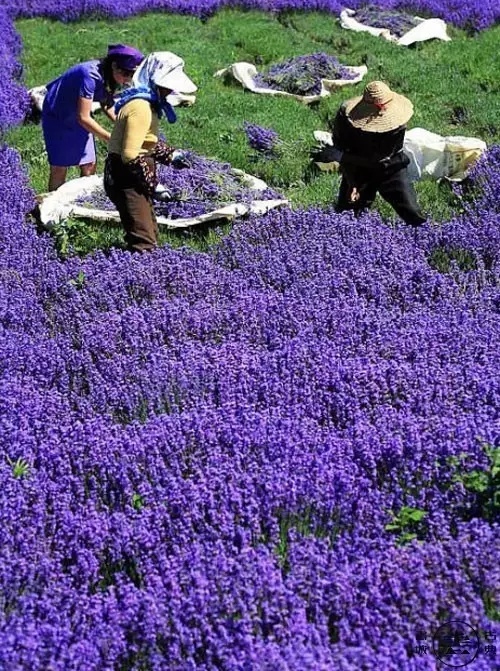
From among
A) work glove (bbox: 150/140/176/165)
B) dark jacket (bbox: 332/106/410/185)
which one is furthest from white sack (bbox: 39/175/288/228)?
dark jacket (bbox: 332/106/410/185)

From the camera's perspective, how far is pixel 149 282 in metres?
5.16

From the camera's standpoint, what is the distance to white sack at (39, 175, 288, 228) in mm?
6262

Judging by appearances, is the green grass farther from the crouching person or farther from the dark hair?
the dark hair

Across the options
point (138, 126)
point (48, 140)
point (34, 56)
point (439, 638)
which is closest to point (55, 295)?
point (138, 126)

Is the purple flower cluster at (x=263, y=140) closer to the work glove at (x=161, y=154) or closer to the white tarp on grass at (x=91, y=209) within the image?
the white tarp on grass at (x=91, y=209)

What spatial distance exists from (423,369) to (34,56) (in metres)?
9.30

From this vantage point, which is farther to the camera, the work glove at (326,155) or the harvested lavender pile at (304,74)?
the harvested lavender pile at (304,74)

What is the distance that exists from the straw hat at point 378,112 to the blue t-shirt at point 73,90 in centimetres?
174

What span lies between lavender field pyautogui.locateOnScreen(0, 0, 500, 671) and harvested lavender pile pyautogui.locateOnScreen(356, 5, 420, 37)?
7878mm

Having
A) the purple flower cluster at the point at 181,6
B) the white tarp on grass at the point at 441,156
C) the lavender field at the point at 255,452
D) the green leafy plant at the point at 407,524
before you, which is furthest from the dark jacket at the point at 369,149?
the purple flower cluster at the point at 181,6

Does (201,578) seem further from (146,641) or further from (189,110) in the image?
(189,110)

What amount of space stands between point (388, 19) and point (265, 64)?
101 inches

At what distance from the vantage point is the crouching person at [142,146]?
5068 mm

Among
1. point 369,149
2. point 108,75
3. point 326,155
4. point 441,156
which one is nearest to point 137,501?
point 369,149
